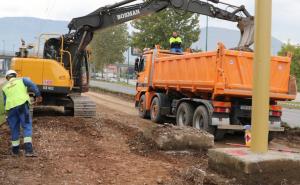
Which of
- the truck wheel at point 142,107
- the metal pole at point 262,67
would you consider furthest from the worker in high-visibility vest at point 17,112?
the truck wheel at point 142,107

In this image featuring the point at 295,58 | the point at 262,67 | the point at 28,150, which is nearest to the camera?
the point at 262,67

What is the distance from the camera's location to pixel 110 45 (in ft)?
211

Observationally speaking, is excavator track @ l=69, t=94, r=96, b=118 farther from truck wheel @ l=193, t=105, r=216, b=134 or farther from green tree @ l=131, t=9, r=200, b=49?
green tree @ l=131, t=9, r=200, b=49

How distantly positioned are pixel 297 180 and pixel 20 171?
4183 millimetres

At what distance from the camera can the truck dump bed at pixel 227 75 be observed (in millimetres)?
12234

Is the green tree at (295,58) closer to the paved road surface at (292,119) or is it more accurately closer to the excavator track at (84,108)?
the paved road surface at (292,119)

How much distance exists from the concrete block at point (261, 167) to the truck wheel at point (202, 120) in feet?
20.5

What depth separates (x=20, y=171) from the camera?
771 centimetres

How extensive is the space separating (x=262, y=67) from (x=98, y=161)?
371 centimetres

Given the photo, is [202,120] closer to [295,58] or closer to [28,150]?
[28,150]

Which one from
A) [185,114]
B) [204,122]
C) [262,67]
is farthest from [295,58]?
[262,67]

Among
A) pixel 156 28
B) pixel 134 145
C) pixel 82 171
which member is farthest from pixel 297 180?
pixel 156 28

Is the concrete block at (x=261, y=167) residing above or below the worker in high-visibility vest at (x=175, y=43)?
below

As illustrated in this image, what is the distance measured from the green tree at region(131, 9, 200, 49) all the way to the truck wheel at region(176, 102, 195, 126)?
61.5 ft
